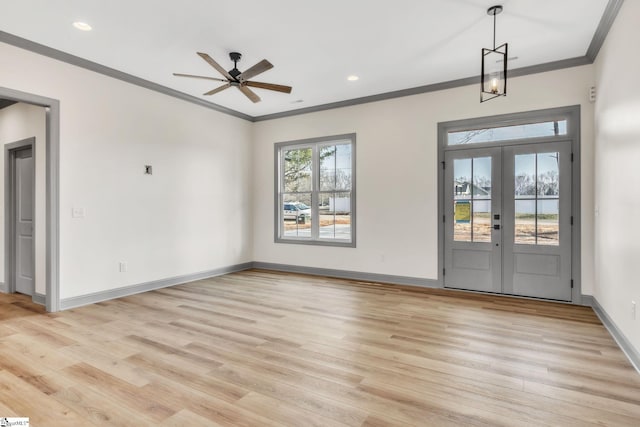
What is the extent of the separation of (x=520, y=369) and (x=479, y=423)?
2.98 feet

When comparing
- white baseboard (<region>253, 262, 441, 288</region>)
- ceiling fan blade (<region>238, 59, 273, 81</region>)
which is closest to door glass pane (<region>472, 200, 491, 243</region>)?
white baseboard (<region>253, 262, 441, 288</region>)

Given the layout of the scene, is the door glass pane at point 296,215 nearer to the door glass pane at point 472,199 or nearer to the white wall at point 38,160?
the door glass pane at point 472,199

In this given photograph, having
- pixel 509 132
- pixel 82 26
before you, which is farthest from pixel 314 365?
pixel 509 132

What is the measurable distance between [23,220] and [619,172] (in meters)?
7.24

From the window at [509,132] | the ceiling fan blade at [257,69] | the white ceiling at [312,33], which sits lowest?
the window at [509,132]

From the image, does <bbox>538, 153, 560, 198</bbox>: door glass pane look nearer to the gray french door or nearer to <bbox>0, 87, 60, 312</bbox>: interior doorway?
the gray french door

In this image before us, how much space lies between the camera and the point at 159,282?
536cm

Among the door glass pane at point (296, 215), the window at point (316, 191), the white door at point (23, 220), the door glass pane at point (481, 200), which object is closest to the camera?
the white door at point (23, 220)

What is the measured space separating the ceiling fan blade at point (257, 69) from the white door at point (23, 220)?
333cm

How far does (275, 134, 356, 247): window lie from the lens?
20.5ft

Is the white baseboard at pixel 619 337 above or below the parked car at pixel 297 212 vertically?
below

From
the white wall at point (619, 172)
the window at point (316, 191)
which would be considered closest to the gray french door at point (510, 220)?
the white wall at point (619, 172)

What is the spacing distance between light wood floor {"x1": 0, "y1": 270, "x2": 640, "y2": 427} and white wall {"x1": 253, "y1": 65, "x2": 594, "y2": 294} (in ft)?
4.57

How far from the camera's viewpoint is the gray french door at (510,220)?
4555mm
